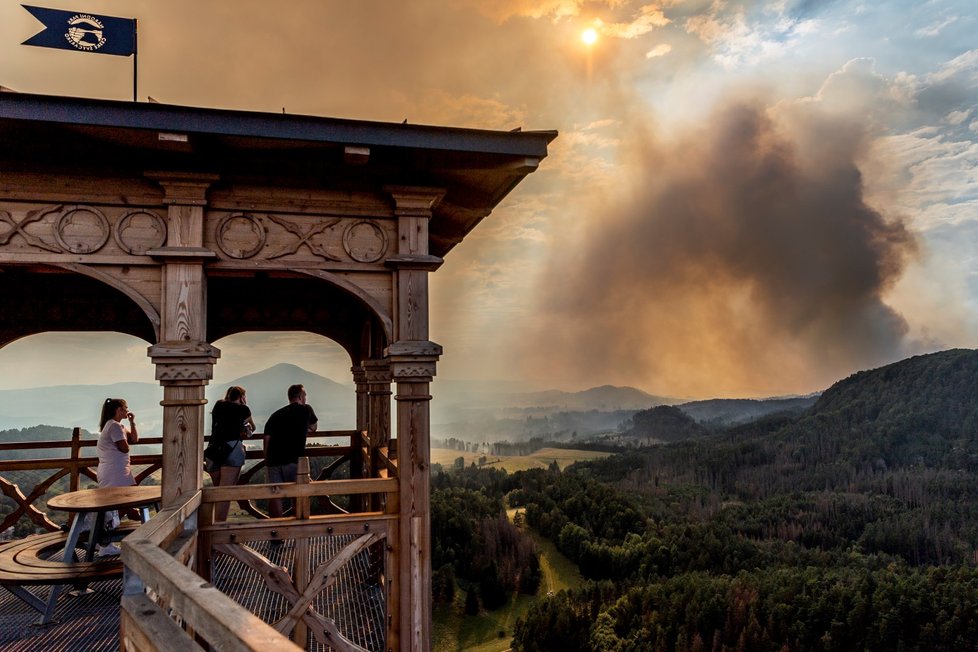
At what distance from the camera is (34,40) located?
530cm

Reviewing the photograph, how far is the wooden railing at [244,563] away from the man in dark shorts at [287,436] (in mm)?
1030

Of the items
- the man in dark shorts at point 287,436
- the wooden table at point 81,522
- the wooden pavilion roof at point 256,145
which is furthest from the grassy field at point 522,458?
the wooden pavilion roof at point 256,145

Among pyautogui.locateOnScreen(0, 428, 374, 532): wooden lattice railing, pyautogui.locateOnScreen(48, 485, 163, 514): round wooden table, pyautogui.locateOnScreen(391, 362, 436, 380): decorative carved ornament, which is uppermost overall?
pyautogui.locateOnScreen(391, 362, 436, 380): decorative carved ornament

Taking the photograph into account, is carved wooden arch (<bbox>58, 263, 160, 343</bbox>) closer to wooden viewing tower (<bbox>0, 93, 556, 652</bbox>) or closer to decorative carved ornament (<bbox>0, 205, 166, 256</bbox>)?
wooden viewing tower (<bbox>0, 93, 556, 652</bbox>)

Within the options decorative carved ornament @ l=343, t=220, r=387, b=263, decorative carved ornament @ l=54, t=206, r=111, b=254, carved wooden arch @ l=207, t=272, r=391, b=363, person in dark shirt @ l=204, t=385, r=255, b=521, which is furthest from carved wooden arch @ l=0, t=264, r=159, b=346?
decorative carved ornament @ l=343, t=220, r=387, b=263

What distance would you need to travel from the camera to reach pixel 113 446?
253 inches

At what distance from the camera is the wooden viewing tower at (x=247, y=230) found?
16.7 ft

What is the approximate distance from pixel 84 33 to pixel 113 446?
4191 millimetres

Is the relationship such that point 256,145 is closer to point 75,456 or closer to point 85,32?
point 85,32

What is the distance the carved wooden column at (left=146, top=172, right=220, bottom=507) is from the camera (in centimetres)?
516

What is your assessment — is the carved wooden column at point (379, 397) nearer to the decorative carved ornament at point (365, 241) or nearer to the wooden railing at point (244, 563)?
the wooden railing at point (244, 563)

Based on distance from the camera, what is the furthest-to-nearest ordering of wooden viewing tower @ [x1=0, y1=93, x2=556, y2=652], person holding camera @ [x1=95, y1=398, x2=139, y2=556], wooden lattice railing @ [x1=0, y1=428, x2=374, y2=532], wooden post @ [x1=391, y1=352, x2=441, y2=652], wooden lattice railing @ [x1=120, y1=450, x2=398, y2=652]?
1. wooden lattice railing @ [x1=0, y1=428, x2=374, y2=532]
2. person holding camera @ [x1=95, y1=398, x2=139, y2=556]
3. wooden post @ [x1=391, y1=352, x2=441, y2=652]
4. wooden viewing tower @ [x1=0, y1=93, x2=556, y2=652]
5. wooden lattice railing @ [x1=120, y1=450, x2=398, y2=652]

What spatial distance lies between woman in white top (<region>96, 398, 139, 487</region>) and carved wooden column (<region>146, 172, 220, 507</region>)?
1653 mm

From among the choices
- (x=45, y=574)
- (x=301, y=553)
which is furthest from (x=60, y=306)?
(x=301, y=553)
